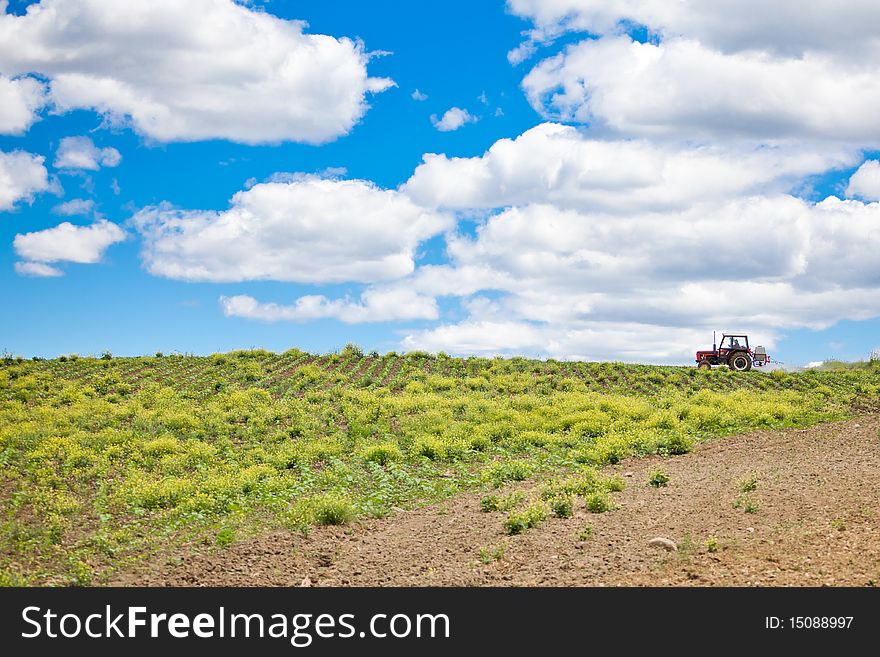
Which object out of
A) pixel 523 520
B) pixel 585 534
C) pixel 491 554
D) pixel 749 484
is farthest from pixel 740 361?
pixel 491 554

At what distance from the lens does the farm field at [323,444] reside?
14617mm

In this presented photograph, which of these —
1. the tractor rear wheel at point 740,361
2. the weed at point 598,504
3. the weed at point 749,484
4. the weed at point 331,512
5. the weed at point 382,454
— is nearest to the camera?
the weed at point 598,504

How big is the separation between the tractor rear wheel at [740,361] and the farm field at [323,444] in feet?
11.8

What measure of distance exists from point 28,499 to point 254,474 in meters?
4.98

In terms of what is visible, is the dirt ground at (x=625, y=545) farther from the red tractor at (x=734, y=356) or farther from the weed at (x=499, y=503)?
the red tractor at (x=734, y=356)

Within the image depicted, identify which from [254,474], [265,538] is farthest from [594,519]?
[254,474]

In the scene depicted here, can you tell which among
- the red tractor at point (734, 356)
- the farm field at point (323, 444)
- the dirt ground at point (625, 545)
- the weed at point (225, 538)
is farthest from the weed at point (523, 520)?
the red tractor at point (734, 356)

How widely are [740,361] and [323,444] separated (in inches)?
1224

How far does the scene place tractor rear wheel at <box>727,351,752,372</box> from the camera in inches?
1791

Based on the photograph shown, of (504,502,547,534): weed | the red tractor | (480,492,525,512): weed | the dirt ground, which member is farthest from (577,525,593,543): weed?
the red tractor

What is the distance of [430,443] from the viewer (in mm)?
22109
